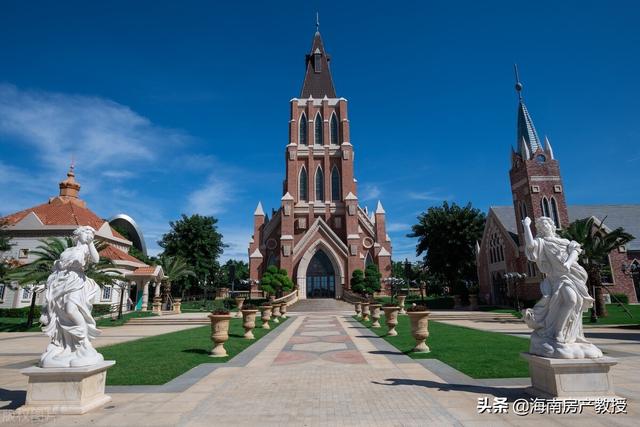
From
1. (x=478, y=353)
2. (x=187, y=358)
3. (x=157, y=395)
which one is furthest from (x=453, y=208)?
(x=157, y=395)

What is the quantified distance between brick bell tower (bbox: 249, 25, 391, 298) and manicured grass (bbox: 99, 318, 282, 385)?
27715 mm

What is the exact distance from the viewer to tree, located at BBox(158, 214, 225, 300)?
50469 millimetres

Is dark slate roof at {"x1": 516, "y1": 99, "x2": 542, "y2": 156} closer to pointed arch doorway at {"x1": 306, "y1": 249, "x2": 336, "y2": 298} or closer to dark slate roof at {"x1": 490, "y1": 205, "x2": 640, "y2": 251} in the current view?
dark slate roof at {"x1": 490, "y1": 205, "x2": 640, "y2": 251}

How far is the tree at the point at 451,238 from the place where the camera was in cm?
4125

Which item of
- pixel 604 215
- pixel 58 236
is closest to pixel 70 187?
pixel 58 236

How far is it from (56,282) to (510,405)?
6.97 meters

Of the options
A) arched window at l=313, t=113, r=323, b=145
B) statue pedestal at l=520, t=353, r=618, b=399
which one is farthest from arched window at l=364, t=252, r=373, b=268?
statue pedestal at l=520, t=353, r=618, b=399

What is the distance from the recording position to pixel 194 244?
50.9m

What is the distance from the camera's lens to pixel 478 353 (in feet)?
31.4

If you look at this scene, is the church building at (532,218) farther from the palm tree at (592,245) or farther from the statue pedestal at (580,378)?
the statue pedestal at (580,378)

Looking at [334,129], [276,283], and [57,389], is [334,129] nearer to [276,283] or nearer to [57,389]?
[276,283]

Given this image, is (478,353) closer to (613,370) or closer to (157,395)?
(613,370)

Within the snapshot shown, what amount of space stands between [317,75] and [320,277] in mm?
31537

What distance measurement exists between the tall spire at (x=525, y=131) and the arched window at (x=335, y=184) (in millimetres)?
21264
